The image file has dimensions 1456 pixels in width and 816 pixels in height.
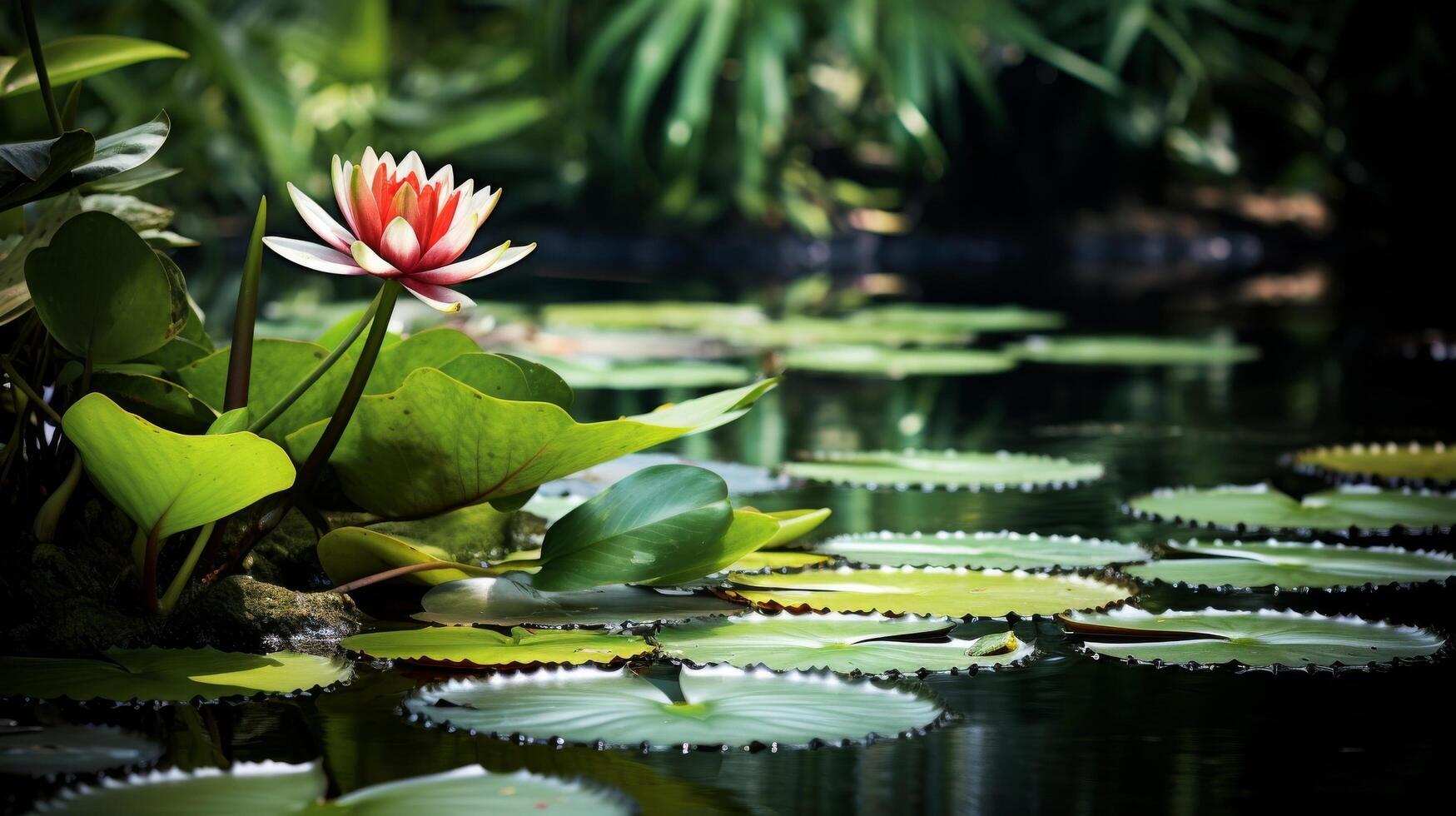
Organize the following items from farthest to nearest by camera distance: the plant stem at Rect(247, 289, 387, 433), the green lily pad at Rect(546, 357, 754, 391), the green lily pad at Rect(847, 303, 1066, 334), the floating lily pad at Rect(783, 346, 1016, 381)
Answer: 1. the green lily pad at Rect(847, 303, 1066, 334)
2. the floating lily pad at Rect(783, 346, 1016, 381)
3. the green lily pad at Rect(546, 357, 754, 391)
4. the plant stem at Rect(247, 289, 387, 433)

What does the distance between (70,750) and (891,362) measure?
91.2 inches

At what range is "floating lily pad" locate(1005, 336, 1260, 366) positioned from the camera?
3166mm

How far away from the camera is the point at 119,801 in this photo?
27.8 inches

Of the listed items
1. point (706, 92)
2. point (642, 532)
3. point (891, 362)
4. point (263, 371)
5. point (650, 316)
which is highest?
point (706, 92)

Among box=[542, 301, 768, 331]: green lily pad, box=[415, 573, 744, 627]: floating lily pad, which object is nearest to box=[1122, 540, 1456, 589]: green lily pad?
box=[415, 573, 744, 627]: floating lily pad

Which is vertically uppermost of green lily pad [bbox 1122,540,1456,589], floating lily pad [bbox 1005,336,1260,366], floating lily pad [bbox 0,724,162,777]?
floating lily pad [bbox 1005,336,1260,366]

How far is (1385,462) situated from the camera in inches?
71.6

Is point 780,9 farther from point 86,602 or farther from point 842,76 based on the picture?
point 86,602

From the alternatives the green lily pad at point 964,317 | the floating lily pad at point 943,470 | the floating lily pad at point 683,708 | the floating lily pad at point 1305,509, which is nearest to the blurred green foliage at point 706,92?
the green lily pad at point 964,317

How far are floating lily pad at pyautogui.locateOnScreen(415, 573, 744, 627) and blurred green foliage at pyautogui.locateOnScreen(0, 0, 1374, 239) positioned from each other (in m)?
4.76

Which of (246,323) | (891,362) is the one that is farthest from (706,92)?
(246,323)

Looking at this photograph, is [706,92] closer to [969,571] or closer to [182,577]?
[969,571]

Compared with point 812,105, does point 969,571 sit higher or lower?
lower

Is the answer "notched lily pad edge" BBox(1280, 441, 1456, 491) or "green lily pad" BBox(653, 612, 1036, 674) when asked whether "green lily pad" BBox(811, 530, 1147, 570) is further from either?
"notched lily pad edge" BBox(1280, 441, 1456, 491)
